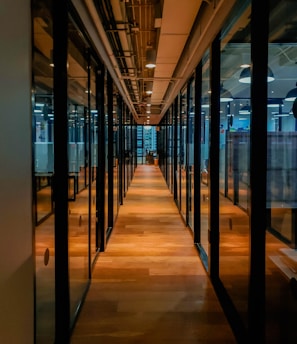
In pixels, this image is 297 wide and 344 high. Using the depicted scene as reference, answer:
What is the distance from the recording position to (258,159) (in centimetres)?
307

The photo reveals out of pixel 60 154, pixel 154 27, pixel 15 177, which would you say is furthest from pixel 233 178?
pixel 15 177

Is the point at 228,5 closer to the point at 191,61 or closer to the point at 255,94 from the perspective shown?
the point at 255,94

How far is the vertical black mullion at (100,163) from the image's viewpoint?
6.00 meters

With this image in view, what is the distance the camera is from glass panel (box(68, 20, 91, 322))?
3.93 m

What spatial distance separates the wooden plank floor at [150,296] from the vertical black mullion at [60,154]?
529 mm

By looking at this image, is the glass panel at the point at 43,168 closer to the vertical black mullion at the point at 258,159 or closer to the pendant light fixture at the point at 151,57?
the vertical black mullion at the point at 258,159

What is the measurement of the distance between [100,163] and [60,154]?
2.89 meters

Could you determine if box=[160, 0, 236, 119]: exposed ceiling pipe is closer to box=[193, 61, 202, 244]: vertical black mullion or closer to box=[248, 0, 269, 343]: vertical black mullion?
box=[193, 61, 202, 244]: vertical black mullion

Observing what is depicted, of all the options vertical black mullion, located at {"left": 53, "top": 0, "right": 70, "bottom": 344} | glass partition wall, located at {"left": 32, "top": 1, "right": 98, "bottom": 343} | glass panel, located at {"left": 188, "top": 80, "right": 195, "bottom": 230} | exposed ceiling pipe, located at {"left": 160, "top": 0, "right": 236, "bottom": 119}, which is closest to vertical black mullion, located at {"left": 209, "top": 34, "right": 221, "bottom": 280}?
exposed ceiling pipe, located at {"left": 160, "top": 0, "right": 236, "bottom": 119}

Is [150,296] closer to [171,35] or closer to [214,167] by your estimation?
[214,167]

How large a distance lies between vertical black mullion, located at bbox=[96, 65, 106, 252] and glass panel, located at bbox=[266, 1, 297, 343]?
2542 mm

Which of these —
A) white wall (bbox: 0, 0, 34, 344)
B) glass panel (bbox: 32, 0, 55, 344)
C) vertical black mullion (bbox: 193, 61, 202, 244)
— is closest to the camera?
white wall (bbox: 0, 0, 34, 344)

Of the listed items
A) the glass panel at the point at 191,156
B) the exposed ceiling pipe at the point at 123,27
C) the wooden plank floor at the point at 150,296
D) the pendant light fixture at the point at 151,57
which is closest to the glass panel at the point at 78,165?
the wooden plank floor at the point at 150,296

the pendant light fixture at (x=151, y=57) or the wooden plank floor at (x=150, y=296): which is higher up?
the pendant light fixture at (x=151, y=57)
